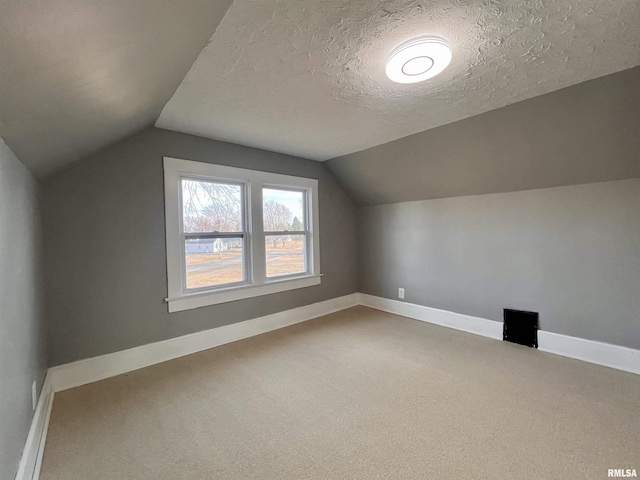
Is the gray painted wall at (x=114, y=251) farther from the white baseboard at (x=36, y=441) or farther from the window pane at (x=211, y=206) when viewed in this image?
the white baseboard at (x=36, y=441)

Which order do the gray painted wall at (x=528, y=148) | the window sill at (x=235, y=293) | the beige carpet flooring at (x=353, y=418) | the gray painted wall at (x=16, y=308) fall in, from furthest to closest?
the window sill at (x=235, y=293) → the gray painted wall at (x=528, y=148) → the beige carpet flooring at (x=353, y=418) → the gray painted wall at (x=16, y=308)

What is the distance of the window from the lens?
279 centimetres

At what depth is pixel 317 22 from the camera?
132 centimetres

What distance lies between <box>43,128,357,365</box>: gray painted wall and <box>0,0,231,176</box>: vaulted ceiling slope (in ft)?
1.66

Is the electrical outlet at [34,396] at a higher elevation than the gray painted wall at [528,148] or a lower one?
lower

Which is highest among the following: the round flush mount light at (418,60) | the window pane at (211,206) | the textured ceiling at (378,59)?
the textured ceiling at (378,59)

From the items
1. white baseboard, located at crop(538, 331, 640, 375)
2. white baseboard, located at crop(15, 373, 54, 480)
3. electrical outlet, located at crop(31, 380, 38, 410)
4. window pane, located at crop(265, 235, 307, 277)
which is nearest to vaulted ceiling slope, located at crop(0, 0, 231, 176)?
A: electrical outlet, located at crop(31, 380, 38, 410)

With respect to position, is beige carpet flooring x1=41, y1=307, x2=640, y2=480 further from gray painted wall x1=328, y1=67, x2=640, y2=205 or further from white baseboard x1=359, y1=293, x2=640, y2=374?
gray painted wall x1=328, y1=67, x2=640, y2=205

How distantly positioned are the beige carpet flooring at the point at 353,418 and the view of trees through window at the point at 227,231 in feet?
3.02

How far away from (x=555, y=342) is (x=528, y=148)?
190cm

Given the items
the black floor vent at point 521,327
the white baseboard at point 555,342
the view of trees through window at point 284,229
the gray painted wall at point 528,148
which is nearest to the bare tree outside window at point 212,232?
the view of trees through window at point 284,229

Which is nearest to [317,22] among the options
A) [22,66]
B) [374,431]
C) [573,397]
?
[22,66]

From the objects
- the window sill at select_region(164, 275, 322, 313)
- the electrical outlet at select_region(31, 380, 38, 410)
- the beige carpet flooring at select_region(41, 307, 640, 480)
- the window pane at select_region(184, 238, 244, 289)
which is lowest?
the beige carpet flooring at select_region(41, 307, 640, 480)

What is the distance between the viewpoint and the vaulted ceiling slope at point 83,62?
0.76 metres
